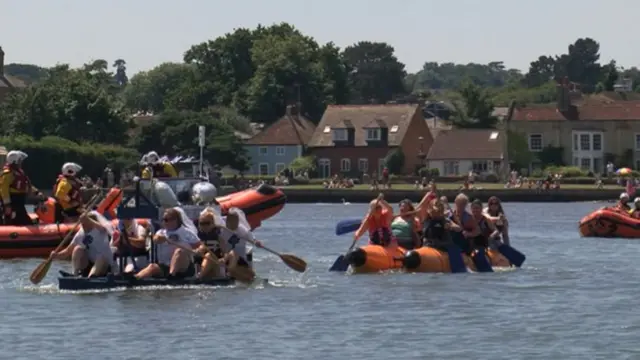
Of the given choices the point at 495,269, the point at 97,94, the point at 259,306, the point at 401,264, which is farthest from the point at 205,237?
the point at 97,94

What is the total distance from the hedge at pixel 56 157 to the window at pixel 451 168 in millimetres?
23035

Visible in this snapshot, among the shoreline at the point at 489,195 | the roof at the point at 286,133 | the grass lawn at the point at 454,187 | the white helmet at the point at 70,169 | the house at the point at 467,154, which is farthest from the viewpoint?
the roof at the point at 286,133

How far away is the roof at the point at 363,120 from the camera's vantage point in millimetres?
116750

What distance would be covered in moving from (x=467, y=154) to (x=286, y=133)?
1355cm

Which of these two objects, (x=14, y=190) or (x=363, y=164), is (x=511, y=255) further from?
(x=363, y=164)

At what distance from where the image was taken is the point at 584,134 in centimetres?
11381

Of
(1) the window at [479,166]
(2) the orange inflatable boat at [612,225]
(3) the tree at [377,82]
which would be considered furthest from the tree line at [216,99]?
(2) the orange inflatable boat at [612,225]

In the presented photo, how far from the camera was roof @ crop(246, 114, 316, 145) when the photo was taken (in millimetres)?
119938

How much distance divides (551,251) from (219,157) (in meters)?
70.6

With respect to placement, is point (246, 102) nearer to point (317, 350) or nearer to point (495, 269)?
point (495, 269)

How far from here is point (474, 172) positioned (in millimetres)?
111438

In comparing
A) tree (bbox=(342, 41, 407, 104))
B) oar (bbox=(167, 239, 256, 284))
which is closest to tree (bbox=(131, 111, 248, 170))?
tree (bbox=(342, 41, 407, 104))

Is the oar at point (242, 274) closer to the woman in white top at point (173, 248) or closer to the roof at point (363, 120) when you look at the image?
the woman in white top at point (173, 248)

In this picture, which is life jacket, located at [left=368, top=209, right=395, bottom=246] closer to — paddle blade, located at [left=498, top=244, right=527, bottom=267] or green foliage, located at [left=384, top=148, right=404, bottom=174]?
paddle blade, located at [left=498, top=244, right=527, bottom=267]
